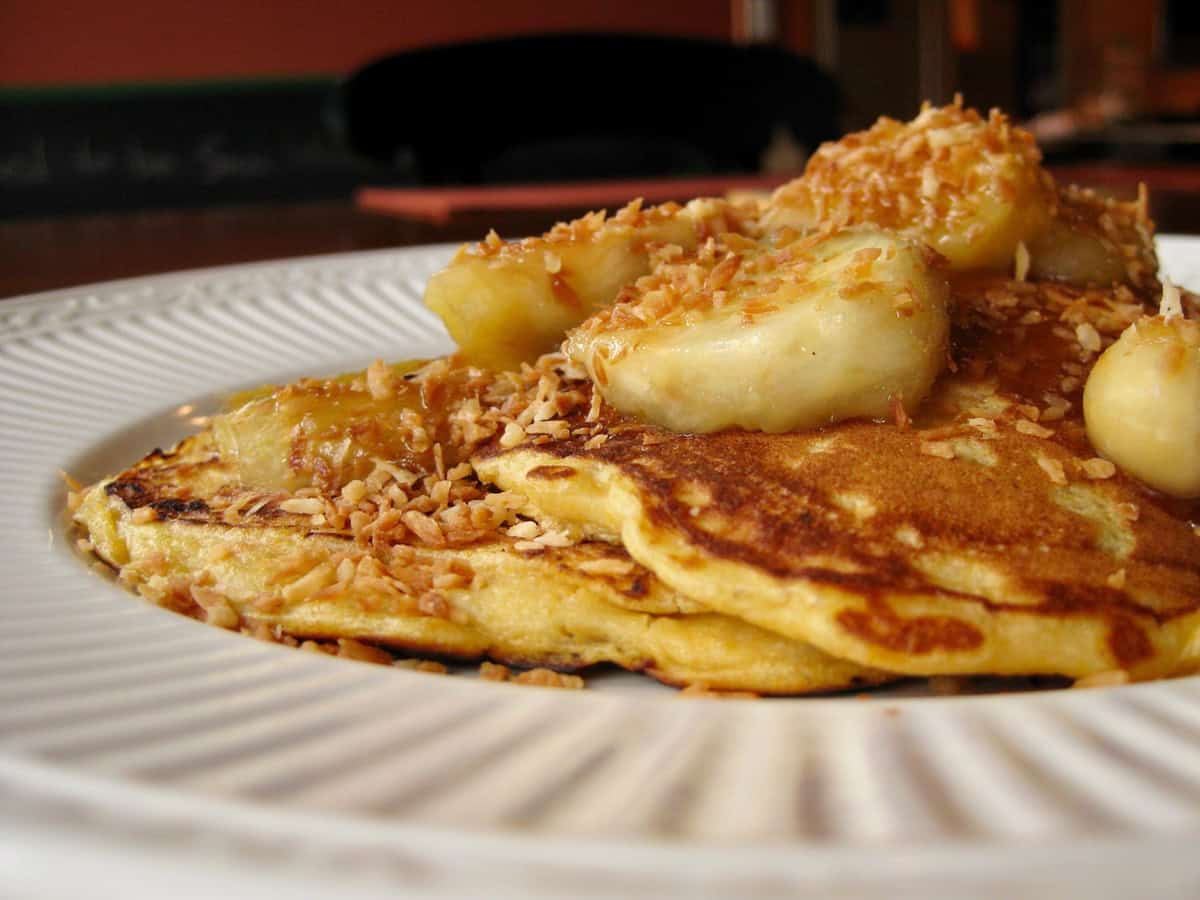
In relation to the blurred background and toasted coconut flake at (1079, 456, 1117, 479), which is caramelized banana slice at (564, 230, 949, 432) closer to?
toasted coconut flake at (1079, 456, 1117, 479)

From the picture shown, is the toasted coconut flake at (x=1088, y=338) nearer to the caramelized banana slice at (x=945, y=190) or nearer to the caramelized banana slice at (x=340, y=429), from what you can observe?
the caramelized banana slice at (x=945, y=190)

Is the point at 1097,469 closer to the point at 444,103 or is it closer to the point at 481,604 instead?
the point at 481,604


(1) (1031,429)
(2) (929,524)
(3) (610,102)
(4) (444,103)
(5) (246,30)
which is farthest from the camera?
(5) (246,30)

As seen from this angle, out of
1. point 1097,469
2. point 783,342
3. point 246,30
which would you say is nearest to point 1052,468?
point 1097,469

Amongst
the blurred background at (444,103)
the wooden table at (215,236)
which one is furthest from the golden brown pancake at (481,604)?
the blurred background at (444,103)

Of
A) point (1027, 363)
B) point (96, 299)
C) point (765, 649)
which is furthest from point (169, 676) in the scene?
point (96, 299)
